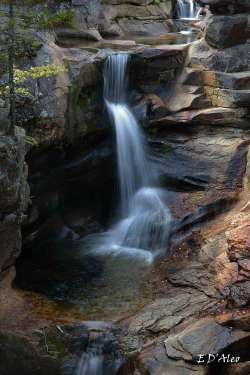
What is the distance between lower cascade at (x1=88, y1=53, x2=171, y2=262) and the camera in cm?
1323

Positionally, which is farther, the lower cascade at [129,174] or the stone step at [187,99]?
the stone step at [187,99]

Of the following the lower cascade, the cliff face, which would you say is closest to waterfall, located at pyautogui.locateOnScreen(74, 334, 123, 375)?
the cliff face

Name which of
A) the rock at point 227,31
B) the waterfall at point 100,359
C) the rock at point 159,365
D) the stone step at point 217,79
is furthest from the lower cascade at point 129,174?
the rock at point 159,365

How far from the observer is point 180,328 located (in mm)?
9148

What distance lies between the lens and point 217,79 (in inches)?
607

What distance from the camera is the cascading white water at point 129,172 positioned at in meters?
13.3

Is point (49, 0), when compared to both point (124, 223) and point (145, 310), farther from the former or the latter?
point (145, 310)

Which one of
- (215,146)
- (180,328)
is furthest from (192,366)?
(215,146)

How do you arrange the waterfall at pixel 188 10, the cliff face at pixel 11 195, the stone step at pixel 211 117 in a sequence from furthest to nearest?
the waterfall at pixel 188 10 < the stone step at pixel 211 117 < the cliff face at pixel 11 195

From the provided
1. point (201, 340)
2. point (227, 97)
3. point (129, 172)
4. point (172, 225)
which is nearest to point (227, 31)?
point (227, 97)

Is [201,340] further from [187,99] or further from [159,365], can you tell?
[187,99]

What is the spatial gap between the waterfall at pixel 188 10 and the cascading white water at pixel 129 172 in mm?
10622

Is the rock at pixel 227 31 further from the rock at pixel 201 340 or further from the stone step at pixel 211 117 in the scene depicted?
the rock at pixel 201 340

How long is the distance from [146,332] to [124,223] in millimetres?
4901
